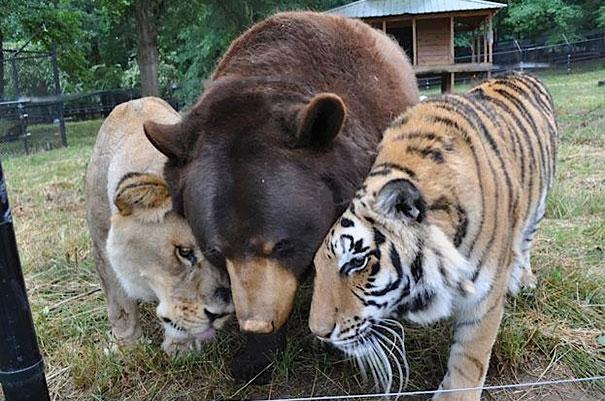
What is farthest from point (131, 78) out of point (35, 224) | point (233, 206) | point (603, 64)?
point (233, 206)

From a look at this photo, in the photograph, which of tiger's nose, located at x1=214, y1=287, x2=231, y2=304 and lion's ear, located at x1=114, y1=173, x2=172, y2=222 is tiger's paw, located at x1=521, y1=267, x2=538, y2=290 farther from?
lion's ear, located at x1=114, y1=173, x2=172, y2=222

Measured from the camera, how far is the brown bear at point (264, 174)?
2104mm

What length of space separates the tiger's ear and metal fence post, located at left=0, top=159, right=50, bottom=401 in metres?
1.16

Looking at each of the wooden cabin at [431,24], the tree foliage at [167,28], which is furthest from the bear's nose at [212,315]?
the wooden cabin at [431,24]

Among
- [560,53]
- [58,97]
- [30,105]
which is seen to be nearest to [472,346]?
[30,105]

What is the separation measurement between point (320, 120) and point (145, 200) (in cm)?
81

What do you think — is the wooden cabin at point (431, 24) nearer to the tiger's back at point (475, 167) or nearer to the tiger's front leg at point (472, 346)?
the tiger's back at point (475, 167)

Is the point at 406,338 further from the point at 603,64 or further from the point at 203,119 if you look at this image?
the point at 603,64

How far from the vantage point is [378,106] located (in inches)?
110

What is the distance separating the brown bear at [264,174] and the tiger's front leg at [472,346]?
Result: 0.69 metres

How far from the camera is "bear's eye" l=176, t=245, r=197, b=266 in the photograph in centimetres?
244

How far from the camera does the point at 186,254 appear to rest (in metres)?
2.45

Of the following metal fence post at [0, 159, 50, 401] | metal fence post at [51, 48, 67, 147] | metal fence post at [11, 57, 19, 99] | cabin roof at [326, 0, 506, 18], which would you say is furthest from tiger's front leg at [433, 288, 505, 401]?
metal fence post at [11, 57, 19, 99]

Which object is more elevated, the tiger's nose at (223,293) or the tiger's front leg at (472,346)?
the tiger's nose at (223,293)
